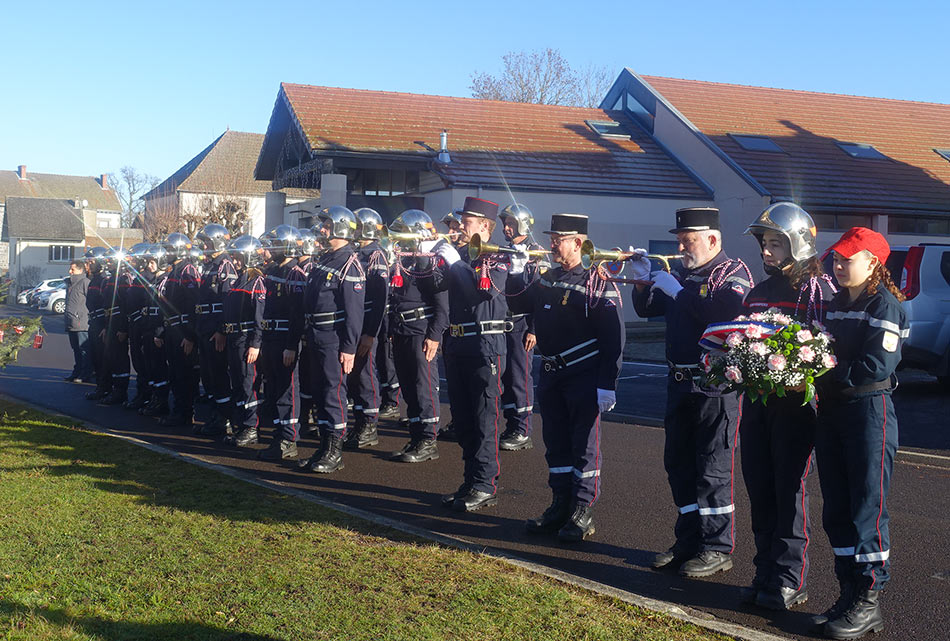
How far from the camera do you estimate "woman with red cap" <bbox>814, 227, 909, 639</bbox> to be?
15.0ft

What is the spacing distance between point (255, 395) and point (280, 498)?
2981mm

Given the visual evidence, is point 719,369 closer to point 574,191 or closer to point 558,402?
point 558,402

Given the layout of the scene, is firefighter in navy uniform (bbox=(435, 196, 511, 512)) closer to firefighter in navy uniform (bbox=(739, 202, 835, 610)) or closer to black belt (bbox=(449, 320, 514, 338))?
black belt (bbox=(449, 320, 514, 338))

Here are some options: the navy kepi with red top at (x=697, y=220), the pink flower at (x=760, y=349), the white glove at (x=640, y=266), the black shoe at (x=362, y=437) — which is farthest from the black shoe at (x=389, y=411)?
the pink flower at (x=760, y=349)

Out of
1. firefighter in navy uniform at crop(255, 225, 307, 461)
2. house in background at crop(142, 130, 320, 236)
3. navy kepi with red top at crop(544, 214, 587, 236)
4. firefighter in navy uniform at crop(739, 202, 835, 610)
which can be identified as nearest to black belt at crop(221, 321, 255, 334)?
firefighter in navy uniform at crop(255, 225, 307, 461)

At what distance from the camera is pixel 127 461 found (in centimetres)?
858

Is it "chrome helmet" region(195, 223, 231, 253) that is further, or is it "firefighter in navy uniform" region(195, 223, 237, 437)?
"chrome helmet" region(195, 223, 231, 253)

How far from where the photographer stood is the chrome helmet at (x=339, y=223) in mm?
8453

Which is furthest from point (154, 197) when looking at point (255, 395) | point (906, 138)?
point (255, 395)

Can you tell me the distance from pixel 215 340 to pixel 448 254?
382 centimetres

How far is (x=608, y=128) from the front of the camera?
30312mm

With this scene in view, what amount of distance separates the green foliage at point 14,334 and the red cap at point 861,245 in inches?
320

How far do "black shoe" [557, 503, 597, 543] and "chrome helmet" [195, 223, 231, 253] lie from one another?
6380 millimetres

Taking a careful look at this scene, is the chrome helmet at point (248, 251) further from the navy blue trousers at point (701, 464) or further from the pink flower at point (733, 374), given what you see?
the pink flower at point (733, 374)
